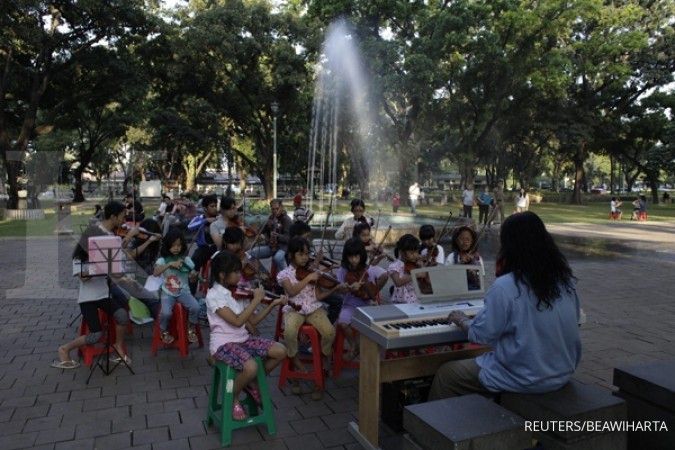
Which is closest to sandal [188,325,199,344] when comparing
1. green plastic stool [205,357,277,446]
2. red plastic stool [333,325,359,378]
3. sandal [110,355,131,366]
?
sandal [110,355,131,366]

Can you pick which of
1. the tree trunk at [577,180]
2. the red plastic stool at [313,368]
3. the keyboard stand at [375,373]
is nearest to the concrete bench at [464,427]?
the keyboard stand at [375,373]

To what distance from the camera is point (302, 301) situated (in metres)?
4.73

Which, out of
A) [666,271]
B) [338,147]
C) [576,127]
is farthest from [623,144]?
[666,271]

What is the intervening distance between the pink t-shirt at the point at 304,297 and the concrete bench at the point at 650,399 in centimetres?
244

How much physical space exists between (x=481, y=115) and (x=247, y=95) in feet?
42.5

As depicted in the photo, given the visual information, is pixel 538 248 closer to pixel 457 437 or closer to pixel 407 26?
pixel 457 437

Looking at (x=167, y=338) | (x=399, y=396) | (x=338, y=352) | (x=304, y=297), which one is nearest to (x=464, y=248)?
(x=338, y=352)

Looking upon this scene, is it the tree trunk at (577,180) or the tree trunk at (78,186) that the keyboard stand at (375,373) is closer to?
the tree trunk at (78,186)

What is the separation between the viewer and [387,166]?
36219 mm

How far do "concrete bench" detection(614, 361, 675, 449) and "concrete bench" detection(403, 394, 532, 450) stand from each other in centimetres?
96

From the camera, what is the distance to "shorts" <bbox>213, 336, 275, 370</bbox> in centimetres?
373

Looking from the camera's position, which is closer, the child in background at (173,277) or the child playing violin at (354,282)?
the child playing violin at (354,282)

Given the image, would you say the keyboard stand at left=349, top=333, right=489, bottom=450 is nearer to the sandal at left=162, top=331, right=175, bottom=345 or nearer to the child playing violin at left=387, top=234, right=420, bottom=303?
the child playing violin at left=387, top=234, right=420, bottom=303

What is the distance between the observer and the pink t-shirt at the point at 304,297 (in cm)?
469
